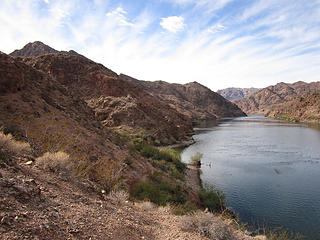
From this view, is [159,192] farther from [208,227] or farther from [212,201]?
[208,227]

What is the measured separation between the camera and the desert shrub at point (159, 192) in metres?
10.7

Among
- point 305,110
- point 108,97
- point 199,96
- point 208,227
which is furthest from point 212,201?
point 199,96

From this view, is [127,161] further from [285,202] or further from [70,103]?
[285,202]

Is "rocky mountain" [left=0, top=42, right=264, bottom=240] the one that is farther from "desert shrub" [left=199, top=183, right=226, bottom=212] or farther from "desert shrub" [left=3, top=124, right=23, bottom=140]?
"desert shrub" [left=199, top=183, right=226, bottom=212]

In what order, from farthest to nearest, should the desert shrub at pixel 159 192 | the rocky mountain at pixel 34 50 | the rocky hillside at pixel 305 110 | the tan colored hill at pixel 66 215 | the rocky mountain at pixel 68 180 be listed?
the rocky hillside at pixel 305 110, the rocky mountain at pixel 34 50, the desert shrub at pixel 159 192, the rocky mountain at pixel 68 180, the tan colored hill at pixel 66 215

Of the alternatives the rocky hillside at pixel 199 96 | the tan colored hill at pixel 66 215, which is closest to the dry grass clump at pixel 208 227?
the tan colored hill at pixel 66 215

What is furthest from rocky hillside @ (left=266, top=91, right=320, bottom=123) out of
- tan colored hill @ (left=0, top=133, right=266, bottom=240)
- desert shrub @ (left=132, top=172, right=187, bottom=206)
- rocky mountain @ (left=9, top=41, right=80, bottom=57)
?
rocky mountain @ (left=9, top=41, right=80, bottom=57)

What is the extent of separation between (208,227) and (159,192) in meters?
6.42

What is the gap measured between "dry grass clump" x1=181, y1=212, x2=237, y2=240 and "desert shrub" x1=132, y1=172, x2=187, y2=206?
14.6ft

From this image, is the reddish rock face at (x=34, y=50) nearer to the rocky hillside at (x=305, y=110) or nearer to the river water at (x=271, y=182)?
the river water at (x=271, y=182)

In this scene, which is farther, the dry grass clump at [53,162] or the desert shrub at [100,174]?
the desert shrub at [100,174]

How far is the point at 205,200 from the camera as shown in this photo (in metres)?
A: 14.4

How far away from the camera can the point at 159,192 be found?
11.8m

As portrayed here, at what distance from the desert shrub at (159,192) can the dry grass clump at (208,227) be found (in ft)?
14.6
